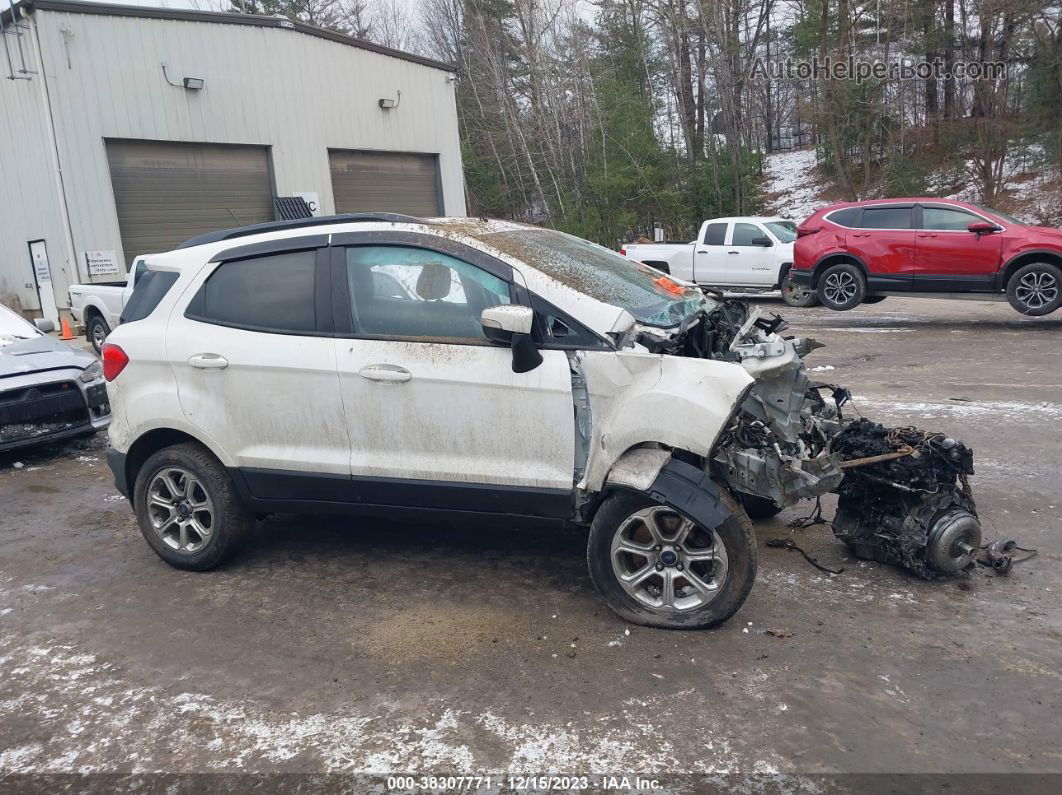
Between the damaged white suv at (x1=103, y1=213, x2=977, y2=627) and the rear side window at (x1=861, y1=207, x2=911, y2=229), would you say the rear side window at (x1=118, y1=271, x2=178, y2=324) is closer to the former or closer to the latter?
the damaged white suv at (x1=103, y1=213, x2=977, y2=627)

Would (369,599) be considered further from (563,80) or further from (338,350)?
(563,80)

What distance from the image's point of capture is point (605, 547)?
3.93 metres

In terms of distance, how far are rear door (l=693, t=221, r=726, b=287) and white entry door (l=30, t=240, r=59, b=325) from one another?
44.2ft

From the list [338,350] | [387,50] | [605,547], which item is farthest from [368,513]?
[387,50]

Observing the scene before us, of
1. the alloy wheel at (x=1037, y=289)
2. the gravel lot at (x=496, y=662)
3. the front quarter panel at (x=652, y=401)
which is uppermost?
the front quarter panel at (x=652, y=401)

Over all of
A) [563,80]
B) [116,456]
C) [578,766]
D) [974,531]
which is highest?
[563,80]

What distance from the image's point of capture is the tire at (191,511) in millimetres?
4672

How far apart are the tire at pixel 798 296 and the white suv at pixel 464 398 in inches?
397

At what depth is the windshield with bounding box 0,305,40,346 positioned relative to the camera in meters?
7.90

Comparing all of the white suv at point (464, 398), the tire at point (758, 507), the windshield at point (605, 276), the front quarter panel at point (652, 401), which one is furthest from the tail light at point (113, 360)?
the tire at point (758, 507)

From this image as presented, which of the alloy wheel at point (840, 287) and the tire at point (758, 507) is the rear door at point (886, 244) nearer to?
the alloy wheel at point (840, 287)

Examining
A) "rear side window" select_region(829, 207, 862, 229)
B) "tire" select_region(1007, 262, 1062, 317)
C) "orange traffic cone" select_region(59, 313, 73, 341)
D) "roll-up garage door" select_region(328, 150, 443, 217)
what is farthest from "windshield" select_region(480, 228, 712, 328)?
"roll-up garage door" select_region(328, 150, 443, 217)

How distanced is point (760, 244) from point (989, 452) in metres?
11.0

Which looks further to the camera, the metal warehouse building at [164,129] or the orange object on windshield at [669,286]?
the metal warehouse building at [164,129]
